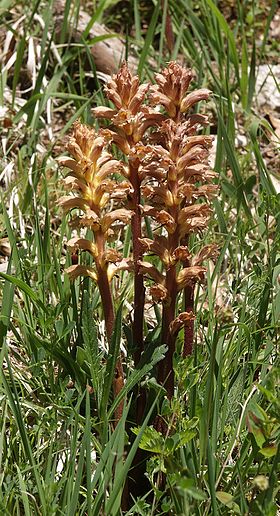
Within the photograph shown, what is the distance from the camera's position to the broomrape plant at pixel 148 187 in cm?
235

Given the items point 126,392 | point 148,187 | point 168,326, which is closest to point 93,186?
point 148,187

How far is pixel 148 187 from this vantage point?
7.81 ft

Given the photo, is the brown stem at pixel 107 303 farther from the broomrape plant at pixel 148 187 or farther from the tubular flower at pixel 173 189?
the tubular flower at pixel 173 189

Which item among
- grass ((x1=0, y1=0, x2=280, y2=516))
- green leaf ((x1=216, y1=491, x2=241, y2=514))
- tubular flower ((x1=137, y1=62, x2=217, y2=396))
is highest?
tubular flower ((x1=137, y1=62, x2=217, y2=396))

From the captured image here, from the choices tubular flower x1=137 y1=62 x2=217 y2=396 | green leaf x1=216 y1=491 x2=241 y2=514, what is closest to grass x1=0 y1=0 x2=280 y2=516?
green leaf x1=216 y1=491 x2=241 y2=514

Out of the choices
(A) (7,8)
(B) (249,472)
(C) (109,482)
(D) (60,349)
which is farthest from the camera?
(A) (7,8)

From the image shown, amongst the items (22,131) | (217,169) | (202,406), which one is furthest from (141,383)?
(22,131)

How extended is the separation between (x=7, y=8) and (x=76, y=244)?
270 centimetres

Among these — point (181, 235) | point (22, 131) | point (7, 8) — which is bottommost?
point (181, 235)

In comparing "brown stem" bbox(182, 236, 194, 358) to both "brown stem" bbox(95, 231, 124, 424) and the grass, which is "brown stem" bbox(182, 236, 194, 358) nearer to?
the grass

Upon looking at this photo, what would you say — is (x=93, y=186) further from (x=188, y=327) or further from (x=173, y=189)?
(x=188, y=327)

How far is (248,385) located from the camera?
2758 millimetres

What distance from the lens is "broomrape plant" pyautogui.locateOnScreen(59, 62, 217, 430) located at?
7.70 ft

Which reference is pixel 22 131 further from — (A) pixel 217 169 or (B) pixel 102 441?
(B) pixel 102 441
